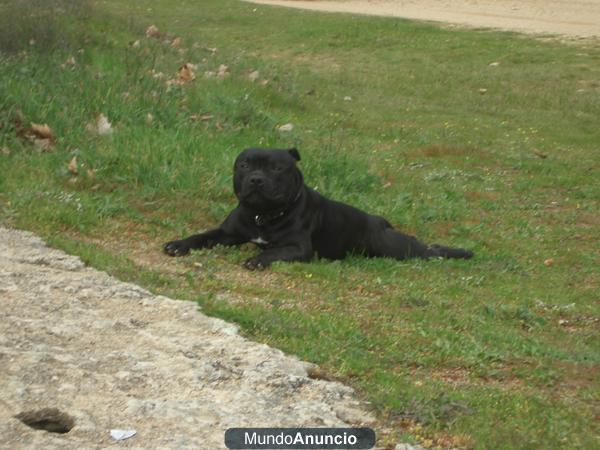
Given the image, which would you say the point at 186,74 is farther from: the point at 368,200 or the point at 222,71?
the point at 368,200

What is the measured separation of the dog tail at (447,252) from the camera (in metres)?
9.03

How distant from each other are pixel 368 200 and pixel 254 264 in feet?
9.41

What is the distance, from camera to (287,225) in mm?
8398

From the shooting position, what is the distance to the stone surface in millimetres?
4312

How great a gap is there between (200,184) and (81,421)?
5.36 m

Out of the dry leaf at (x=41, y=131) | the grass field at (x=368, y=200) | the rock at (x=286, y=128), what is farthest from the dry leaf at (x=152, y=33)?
the dry leaf at (x=41, y=131)

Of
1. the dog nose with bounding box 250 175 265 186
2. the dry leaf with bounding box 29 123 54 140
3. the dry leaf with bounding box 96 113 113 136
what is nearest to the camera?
the dog nose with bounding box 250 175 265 186

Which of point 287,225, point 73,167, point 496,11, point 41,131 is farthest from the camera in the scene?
point 496,11

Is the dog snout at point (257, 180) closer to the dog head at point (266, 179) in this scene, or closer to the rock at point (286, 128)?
the dog head at point (266, 179)

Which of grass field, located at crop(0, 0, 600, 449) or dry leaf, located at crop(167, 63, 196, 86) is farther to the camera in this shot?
dry leaf, located at crop(167, 63, 196, 86)

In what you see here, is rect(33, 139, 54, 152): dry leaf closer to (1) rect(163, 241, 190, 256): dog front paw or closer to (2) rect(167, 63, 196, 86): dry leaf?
(1) rect(163, 241, 190, 256): dog front paw

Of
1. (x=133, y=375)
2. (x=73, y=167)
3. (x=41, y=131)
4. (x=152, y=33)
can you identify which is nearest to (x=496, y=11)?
(x=152, y=33)

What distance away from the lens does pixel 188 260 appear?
25.4ft

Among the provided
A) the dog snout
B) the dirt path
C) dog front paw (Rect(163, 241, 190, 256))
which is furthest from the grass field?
the dirt path
